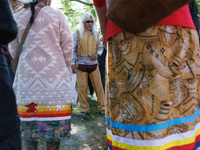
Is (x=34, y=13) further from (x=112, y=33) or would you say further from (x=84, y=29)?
(x=84, y=29)

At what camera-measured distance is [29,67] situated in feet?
6.63

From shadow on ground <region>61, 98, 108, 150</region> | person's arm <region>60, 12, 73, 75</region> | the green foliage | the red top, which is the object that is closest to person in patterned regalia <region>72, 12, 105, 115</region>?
shadow on ground <region>61, 98, 108, 150</region>

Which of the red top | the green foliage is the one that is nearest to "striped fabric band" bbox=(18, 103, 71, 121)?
the red top

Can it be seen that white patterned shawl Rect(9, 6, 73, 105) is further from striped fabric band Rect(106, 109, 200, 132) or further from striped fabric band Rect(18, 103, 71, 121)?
striped fabric band Rect(106, 109, 200, 132)

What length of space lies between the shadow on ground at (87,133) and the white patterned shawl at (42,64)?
51.6 inches

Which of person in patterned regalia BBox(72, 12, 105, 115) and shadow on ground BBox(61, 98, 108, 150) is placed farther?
person in patterned regalia BBox(72, 12, 105, 115)

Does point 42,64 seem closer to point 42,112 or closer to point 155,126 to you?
point 42,112

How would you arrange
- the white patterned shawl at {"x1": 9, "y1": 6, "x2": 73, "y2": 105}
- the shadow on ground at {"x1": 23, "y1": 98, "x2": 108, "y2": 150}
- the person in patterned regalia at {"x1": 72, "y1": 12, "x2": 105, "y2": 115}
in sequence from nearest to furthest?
1. the white patterned shawl at {"x1": 9, "y1": 6, "x2": 73, "y2": 105}
2. the shadow on ground at {"x1": 23, "y1": 98, "x2": 108, "y2": 150}
3. the person in patterned regalia at {"x1": 72, "y1": 12, "x2": 105, "y2": 115}

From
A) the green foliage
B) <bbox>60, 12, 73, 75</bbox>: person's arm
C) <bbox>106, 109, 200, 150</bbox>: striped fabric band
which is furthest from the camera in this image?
the green foliage

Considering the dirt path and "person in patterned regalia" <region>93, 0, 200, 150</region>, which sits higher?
"person in patterned regalia" <region>93, 0, 200, 150</region>

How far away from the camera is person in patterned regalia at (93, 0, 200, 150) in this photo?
1.01 m

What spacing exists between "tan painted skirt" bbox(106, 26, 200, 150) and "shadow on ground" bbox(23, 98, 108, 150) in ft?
7.11

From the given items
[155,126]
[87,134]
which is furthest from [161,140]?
[87,134]

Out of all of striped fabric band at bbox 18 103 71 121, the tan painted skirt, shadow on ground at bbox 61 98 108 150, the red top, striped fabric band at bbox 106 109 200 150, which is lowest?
shadow on ground at bbox 61 98 108 150
